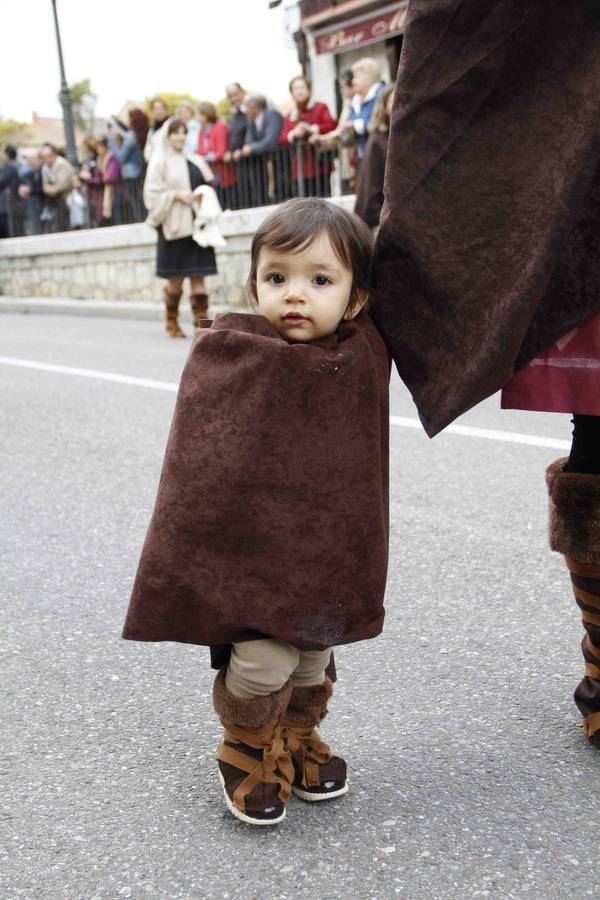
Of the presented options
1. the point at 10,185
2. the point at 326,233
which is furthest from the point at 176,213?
the point at 10,185

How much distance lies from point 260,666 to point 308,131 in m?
10.0

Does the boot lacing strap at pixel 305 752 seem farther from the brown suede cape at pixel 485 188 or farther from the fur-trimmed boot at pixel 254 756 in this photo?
the brown suede cape at pixel 485 188

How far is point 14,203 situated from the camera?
17.1m

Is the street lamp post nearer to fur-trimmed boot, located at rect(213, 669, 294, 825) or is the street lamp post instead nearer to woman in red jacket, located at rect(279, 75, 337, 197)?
woman in red jacket, located at rect(279, 75, 337, 197)

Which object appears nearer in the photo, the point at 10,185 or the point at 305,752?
the point at 305,752

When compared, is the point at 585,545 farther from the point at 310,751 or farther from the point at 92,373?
the point at 92,373

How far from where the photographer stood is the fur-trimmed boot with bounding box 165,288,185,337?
991cm

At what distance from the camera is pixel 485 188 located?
1.92 m

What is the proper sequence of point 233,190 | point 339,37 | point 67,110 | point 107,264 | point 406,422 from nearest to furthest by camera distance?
1. point 406,422
2. point 233,190
3. point 107,264
4. point 67,110
5. point 339,37

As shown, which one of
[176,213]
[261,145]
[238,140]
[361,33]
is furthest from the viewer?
[361,33]

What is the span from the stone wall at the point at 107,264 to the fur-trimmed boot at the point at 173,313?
1724 millimetres

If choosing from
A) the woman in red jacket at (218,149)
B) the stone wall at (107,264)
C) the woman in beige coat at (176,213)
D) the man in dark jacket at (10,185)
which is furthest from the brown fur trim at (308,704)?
the man in dark jacket at (10,185)

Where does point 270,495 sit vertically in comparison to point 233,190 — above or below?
above

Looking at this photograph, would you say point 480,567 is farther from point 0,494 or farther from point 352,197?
point 352,197
